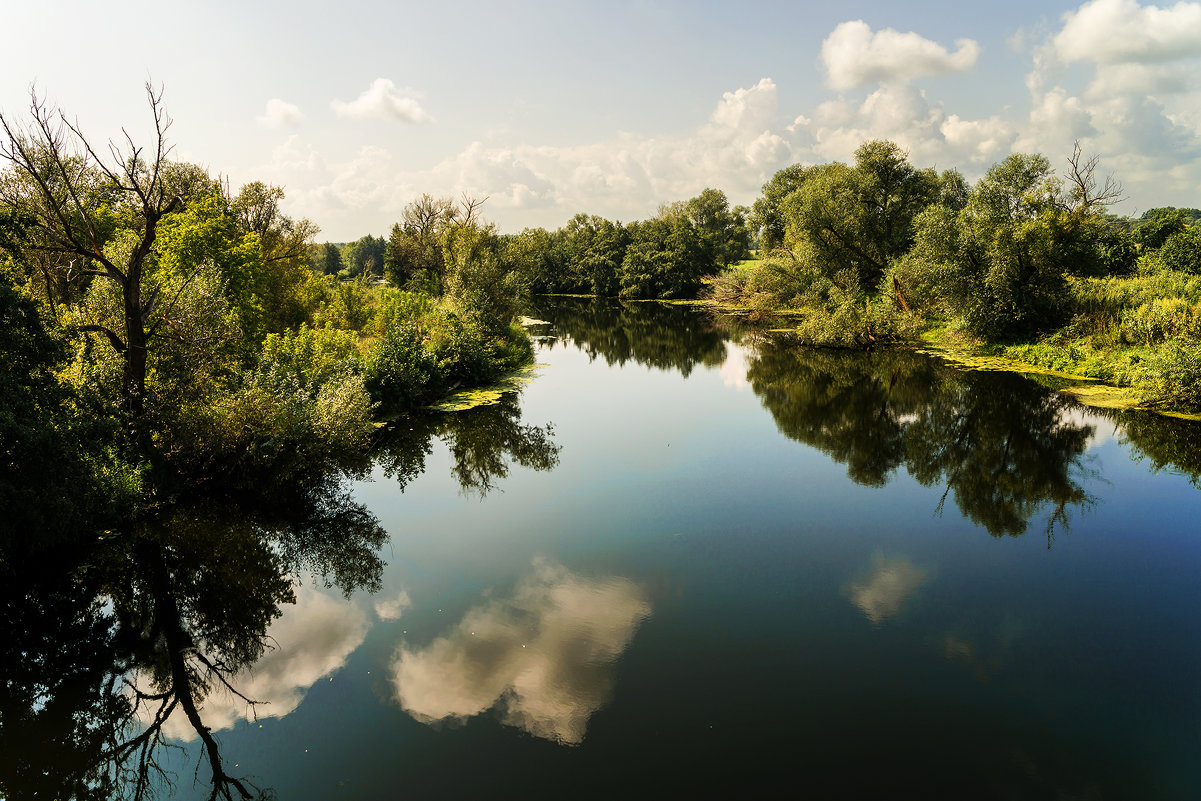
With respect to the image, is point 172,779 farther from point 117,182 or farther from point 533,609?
point 117,182

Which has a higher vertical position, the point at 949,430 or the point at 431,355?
the point at 431,355

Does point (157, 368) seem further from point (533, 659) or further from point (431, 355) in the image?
point (533, 659)

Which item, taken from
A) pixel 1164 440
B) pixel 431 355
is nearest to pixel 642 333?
pixel 431 355

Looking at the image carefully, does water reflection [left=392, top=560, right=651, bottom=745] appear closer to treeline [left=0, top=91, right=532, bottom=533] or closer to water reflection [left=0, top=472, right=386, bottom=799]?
water reflection [left=0, top=472, right=386, bottom=799]

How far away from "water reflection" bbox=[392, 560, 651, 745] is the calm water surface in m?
0.04

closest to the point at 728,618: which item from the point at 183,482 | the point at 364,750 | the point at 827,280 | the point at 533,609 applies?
the point at 533,609

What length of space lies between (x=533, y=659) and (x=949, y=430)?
15.8 metres

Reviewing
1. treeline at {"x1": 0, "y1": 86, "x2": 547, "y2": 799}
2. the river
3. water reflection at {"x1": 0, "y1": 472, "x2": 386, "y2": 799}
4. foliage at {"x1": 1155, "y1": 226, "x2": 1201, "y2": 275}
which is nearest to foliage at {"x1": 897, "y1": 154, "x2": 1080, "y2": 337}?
the river

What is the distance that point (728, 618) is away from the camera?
30.3ft

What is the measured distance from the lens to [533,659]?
838 centimetres

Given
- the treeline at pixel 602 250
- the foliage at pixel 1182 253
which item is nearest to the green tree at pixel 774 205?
the treeline at pixel 602 250

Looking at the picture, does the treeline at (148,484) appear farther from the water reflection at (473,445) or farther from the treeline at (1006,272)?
the treeline at (1006,272)

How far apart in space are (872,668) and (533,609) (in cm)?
509

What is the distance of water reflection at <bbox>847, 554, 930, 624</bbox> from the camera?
939 cm
